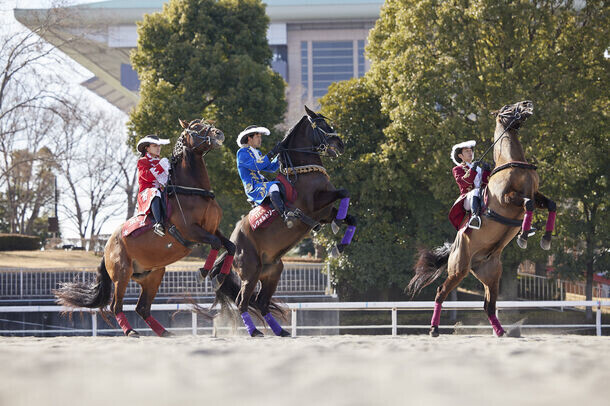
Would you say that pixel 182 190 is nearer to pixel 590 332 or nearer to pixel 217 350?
pixel 217 350

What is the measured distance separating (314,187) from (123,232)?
102 inches

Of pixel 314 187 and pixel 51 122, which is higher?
pixel 51 122

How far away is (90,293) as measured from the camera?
10.6 meters

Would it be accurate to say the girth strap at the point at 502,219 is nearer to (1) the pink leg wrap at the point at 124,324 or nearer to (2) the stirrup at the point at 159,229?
(2) the stirrup at the point at 159,229

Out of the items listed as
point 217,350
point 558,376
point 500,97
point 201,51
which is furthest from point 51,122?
point 558,376

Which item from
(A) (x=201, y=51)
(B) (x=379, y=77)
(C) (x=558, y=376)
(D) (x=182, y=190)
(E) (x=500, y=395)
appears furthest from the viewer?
(A) (x=201, y=51)

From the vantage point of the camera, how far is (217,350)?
592 centimetres

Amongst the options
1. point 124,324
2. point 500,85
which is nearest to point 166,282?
point 500,85

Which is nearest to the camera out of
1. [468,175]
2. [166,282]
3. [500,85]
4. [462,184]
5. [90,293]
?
[468,175]

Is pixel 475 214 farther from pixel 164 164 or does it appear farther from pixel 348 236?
pixel 164 164

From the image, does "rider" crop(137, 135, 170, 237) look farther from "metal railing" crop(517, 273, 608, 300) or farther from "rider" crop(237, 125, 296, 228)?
"metal railing" crop(517, 273, 608, 300)

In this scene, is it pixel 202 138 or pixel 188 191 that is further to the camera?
pixel 202 138

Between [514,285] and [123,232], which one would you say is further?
[514,285]

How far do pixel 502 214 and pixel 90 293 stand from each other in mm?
5847
